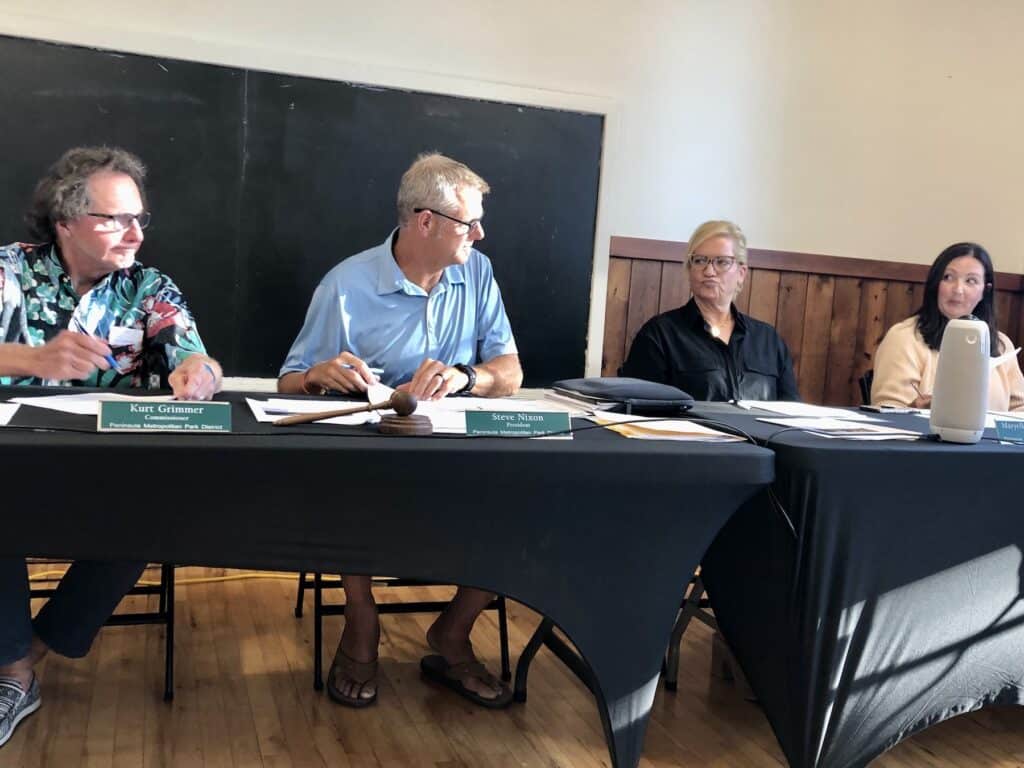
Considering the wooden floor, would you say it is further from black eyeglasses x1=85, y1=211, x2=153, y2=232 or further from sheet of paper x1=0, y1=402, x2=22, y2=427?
black eyeglasses x1=85, y1=211, x2=153, y2=232

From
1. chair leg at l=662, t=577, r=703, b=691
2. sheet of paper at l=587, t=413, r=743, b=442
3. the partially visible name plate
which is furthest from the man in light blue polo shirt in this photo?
the partially visible name plate

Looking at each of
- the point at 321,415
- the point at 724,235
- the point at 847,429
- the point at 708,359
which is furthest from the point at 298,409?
the point at 724,235

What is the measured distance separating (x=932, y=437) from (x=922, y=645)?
37cm

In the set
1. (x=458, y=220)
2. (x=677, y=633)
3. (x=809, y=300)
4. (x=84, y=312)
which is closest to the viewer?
(x=84, y=312)

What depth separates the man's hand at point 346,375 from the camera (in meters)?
1.81

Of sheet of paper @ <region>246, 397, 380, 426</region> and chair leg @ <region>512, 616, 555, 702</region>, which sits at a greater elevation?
sheet of paper @ <region>246, 397, 380, 426</region>

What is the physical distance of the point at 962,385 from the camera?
5.35 ft

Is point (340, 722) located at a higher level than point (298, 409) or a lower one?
lower

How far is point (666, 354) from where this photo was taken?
103 inches

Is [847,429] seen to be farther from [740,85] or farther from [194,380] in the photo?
[740,85]

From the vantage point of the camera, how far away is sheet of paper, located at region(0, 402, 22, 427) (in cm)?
122

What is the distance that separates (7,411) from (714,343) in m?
1.89

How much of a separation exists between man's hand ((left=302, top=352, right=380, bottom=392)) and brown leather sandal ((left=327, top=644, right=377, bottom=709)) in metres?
0.60

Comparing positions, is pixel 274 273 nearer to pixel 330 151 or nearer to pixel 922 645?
pixel 330 151
